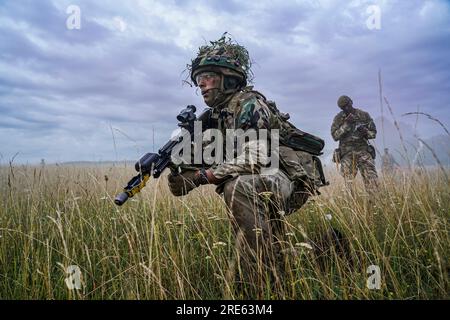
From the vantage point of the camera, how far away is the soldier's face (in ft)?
12.4

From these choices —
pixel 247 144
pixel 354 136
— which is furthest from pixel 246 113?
pixel 354 136

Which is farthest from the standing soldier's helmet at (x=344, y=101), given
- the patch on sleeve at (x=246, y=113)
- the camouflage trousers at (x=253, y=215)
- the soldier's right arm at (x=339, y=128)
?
the camouflage trousers at (x=253, y=215)

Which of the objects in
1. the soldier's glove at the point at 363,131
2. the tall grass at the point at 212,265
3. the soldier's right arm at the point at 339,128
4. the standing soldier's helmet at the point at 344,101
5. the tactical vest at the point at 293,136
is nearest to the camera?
the tall grass at the point at 212,265

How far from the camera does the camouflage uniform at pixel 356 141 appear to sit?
913 cm

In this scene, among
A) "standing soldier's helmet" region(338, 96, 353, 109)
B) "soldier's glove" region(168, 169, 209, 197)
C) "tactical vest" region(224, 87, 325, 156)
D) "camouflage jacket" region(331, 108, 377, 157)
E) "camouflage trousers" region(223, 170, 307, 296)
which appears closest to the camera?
"camouflage trousers" region(223, 170, 307, 296)

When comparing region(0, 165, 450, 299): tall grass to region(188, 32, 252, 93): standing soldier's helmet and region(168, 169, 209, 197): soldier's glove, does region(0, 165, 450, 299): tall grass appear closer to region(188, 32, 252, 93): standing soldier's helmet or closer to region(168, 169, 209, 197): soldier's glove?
region(168, 169, 209, 197): soldier's glove

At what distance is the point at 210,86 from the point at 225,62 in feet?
1.02

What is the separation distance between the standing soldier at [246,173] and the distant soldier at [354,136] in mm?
5837

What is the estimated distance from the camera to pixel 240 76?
12.9 ft

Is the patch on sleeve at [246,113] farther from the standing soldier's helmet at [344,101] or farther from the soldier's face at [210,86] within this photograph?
the standing soldier's helmet at [344,101]

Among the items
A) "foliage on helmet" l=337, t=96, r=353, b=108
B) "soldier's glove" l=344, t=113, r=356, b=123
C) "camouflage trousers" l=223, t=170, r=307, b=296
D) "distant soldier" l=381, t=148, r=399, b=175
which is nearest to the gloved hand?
"camouflage trousers" l=223, t=170, r=307, b=296

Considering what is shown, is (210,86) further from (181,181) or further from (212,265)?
(212,265)
